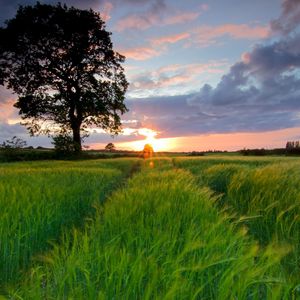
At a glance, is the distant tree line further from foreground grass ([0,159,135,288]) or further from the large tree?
foreground grass ([0,159,135,288])

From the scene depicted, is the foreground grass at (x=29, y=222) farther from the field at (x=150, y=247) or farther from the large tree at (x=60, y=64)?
the large tree at (x=60, y=64)

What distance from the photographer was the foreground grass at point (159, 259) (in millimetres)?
2512

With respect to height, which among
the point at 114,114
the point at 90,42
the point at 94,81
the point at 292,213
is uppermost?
the point at 90,42

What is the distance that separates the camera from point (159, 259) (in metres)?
3.28

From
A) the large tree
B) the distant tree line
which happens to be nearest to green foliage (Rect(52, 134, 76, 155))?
the large tree

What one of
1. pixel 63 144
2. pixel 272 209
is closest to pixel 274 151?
pixel 63 144

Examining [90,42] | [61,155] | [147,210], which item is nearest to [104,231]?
[147,210]

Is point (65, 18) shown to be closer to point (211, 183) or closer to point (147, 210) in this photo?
point (211, 183)

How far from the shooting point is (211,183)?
12.4m

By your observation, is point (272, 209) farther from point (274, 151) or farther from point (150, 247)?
point (274, 151)

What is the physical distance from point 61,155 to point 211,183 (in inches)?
948

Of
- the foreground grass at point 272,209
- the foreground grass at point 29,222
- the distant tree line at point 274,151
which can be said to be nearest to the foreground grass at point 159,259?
the foreground grass at point 29,222

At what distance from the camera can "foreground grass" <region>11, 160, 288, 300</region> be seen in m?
2.51

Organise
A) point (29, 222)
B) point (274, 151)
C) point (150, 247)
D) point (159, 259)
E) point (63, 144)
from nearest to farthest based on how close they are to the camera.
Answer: point (159, 259)
point (150, 247)
point (29, 222)
point (63, 144)
point (274, 151)
